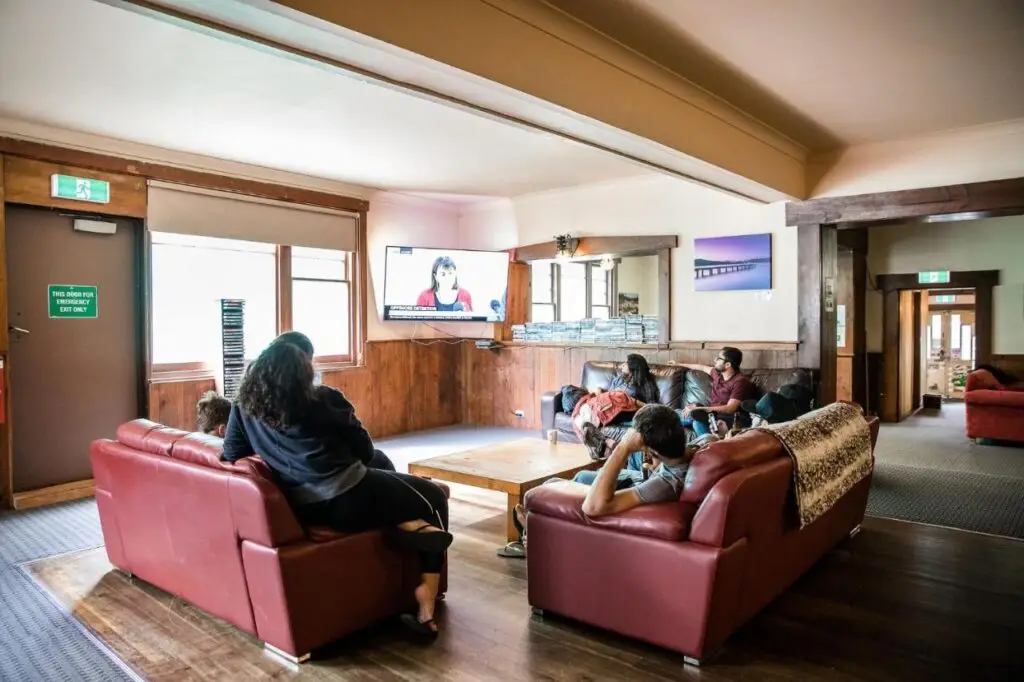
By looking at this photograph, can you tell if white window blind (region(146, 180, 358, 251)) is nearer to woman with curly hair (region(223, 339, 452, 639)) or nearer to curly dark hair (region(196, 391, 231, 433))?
curly dark hair (region(196, 391, 231, 433))

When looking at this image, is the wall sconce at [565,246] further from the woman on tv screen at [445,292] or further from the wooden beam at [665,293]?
the woman on tv screen at [445,292]

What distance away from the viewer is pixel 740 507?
239 cm

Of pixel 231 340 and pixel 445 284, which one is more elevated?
pixel 445 284

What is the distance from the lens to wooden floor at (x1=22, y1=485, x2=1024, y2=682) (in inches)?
97.3

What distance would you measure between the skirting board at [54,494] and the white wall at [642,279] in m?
Answer: 8.09

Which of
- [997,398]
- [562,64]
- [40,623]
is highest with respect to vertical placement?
[562,64]

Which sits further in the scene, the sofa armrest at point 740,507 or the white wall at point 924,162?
the white wall at point 924,162

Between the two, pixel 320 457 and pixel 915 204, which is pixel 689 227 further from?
pixel 320 457

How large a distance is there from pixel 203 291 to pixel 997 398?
7.73 metres

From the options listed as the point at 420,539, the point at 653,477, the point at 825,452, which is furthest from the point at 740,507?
the point at 420,539

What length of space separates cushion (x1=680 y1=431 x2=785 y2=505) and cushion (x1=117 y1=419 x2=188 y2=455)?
2.13 meters

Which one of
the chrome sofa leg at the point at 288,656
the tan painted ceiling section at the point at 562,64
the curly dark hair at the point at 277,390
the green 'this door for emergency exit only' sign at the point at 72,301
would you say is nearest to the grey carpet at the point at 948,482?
the tan painted ceiling section at the point at 562,64

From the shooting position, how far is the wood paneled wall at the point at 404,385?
7246 millimetres

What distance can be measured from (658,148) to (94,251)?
4.34m
